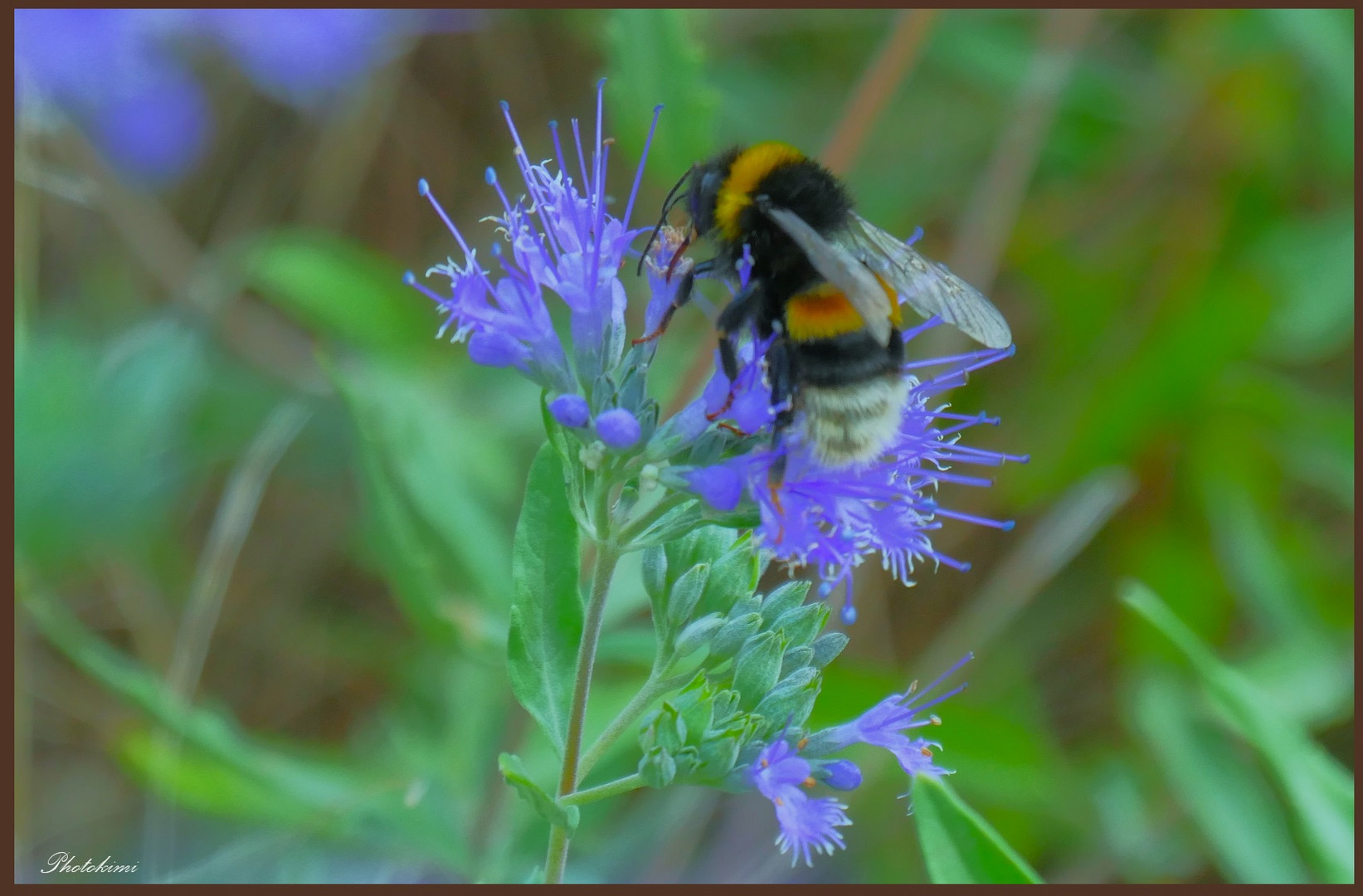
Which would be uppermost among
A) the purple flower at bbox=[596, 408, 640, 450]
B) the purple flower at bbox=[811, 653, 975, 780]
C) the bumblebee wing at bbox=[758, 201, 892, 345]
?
the bumblebee wing at bbox=[758, 201, 892, 345]

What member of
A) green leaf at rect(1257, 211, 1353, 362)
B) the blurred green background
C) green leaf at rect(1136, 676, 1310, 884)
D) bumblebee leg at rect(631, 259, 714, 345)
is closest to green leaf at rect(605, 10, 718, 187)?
the blurred green background

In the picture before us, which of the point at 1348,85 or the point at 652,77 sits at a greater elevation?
the point at 1348,85

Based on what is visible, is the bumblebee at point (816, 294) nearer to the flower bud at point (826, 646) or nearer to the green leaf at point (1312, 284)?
the flower bud at point (826, 646)

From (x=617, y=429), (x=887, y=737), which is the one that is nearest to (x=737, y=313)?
(x=617, y=429)

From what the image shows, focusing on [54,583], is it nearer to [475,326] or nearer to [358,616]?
[358,616]

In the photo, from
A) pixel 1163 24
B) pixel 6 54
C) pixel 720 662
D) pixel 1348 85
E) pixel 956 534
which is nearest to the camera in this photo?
pixel 720 662

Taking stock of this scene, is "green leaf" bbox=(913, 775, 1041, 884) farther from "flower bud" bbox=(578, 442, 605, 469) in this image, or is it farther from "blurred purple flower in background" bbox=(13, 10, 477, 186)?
"blurred purple flower in background" bbox=(13, 10, 477, 186)

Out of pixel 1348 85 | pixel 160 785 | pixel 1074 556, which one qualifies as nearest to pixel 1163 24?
pixel 1348 85
